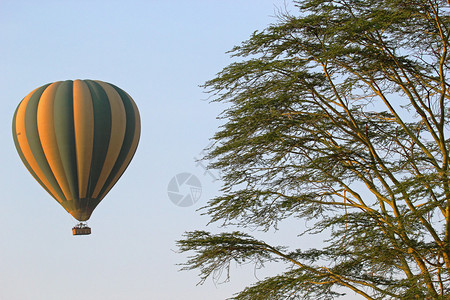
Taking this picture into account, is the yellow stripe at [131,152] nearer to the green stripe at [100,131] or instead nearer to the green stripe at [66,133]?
the green stripe at [100,131]

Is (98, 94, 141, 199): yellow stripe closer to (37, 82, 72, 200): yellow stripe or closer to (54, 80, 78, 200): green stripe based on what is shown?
(54, 80, 78, 200): green stripe

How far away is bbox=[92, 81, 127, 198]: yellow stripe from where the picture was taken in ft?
96.6

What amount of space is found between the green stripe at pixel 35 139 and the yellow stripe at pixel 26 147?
17 cm

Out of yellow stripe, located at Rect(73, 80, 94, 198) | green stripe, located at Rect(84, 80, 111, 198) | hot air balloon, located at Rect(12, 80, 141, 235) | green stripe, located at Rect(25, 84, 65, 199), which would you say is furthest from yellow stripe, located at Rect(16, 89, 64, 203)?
green stripe, located at Rect(84, 80, 111, 198)

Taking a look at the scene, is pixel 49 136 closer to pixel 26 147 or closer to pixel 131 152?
pixel 26 147

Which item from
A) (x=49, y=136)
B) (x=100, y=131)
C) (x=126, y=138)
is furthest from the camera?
(x=126, y=138)

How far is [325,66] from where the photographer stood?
13773mm

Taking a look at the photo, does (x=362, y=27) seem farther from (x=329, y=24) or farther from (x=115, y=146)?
(x=115, y=146)

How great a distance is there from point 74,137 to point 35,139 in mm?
1505

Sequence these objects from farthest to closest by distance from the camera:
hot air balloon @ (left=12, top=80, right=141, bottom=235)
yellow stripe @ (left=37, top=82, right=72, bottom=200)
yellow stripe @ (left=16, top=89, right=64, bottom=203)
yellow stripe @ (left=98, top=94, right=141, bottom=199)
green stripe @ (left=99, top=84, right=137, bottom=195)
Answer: yellow stripe @ (left=98, top=94, right=141, bottom=199) < green stripe @ (left=99, top=84, right=137, bottom=195) < yellow stripe @ (left=16, top=89, right=64, bottom=203) < hot air balloon @ (left=12, top=80, right=141, bottom=235) < yellow stripe @ (left=37, top=82, right=72, bottom=200)

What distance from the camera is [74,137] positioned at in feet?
95.8

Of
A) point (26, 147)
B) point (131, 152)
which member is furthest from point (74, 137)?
point (131, 152)

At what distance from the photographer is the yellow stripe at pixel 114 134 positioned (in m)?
29.5

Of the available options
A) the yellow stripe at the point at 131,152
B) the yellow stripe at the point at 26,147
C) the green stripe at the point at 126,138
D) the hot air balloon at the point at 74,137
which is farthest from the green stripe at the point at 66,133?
the yellow stripe at the point at 131,152
